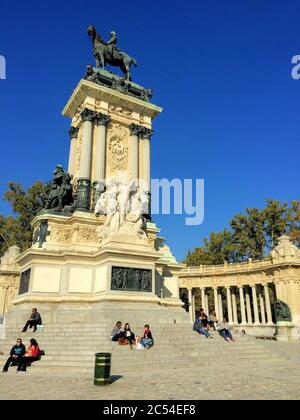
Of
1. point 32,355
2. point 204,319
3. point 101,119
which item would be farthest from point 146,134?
point 32,355

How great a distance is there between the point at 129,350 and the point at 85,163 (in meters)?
13.3

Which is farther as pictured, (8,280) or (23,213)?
(23,213)

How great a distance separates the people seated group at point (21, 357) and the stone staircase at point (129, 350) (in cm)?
27

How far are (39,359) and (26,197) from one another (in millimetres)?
34173

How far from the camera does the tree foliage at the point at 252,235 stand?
53.4 meters

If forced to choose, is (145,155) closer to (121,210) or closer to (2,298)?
(121,210)

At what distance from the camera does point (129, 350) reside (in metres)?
13.1

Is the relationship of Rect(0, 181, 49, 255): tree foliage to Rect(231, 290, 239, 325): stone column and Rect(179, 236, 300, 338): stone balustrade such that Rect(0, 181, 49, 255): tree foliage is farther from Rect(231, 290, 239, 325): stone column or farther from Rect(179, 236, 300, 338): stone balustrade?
Rect(231, 290, 239, 325): stone column

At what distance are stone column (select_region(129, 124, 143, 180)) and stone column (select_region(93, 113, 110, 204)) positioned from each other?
2047 millimetres

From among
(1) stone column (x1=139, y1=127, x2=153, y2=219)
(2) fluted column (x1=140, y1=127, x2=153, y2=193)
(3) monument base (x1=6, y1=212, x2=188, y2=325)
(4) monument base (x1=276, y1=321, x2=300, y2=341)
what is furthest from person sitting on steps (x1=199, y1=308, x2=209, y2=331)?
(4) monument base (x1=276, y1=321, x2=300, y2=341)

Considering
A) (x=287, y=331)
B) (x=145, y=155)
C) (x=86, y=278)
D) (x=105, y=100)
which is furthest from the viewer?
(x=287, y=331)

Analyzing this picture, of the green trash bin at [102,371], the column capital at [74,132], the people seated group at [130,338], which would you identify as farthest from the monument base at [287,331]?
the green trash bin at [102,371]
